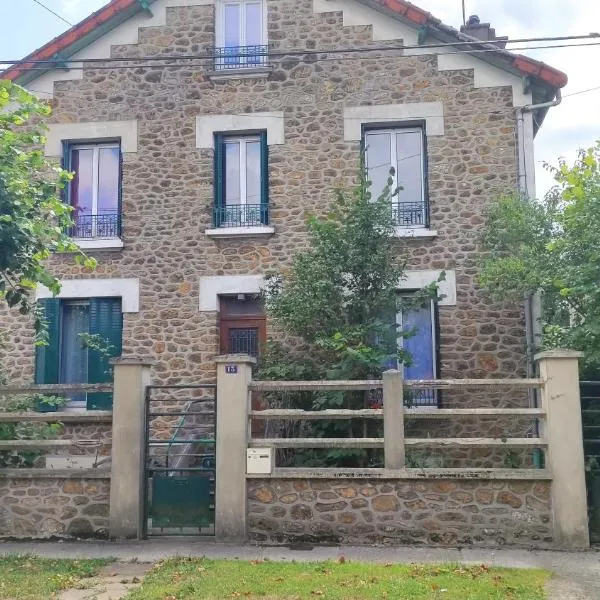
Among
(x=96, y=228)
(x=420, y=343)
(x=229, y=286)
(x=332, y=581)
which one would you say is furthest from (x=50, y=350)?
(x=332, y=581)

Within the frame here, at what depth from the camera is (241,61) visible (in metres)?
12.8

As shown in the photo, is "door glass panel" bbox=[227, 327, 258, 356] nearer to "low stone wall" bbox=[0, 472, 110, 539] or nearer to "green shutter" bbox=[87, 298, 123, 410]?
"green shutter" bbox=[87, 298, 123, 410]

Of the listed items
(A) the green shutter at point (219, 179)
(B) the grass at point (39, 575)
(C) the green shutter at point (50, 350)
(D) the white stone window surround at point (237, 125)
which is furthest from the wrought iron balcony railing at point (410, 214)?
(B) the grass at point (39, 575)

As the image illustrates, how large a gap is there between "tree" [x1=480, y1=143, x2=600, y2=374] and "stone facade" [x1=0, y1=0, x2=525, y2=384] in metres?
0.77

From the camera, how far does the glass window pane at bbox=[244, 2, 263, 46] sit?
1288cm

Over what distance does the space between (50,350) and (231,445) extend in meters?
5.36

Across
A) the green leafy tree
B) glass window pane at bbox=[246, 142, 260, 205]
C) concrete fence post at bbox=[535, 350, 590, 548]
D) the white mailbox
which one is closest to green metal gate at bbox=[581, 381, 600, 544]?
concrete fence post at bbox=[535, 350, 590, 548]

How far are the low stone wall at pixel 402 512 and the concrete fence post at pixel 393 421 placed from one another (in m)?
0.26

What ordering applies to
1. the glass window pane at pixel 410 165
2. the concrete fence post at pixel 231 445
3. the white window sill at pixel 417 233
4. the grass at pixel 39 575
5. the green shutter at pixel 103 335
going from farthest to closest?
the glass window pane at pixel 410 165 < the green shutter at pixel 103 335 < the white window sill at pixel 417 233 < the concrete fence post at pixel 231 445 < the grass at pixel 39 575

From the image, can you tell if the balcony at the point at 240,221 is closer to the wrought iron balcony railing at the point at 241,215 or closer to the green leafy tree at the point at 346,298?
the wrought iron balcony railing at the point at 241,215

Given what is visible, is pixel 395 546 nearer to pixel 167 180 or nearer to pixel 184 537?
pixel 184 537

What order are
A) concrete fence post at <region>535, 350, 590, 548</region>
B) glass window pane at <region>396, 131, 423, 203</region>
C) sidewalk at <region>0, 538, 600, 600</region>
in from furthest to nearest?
glass window pane at <region>396, 131, 423, 203</region>
concrete fence post at <region>535, 350, 590, 548</region>
sidewalk at <region>0, 538, 600, 600</region>

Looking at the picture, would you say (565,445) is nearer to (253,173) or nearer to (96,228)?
(253,173)

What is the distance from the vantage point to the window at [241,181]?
12477 millimetres
